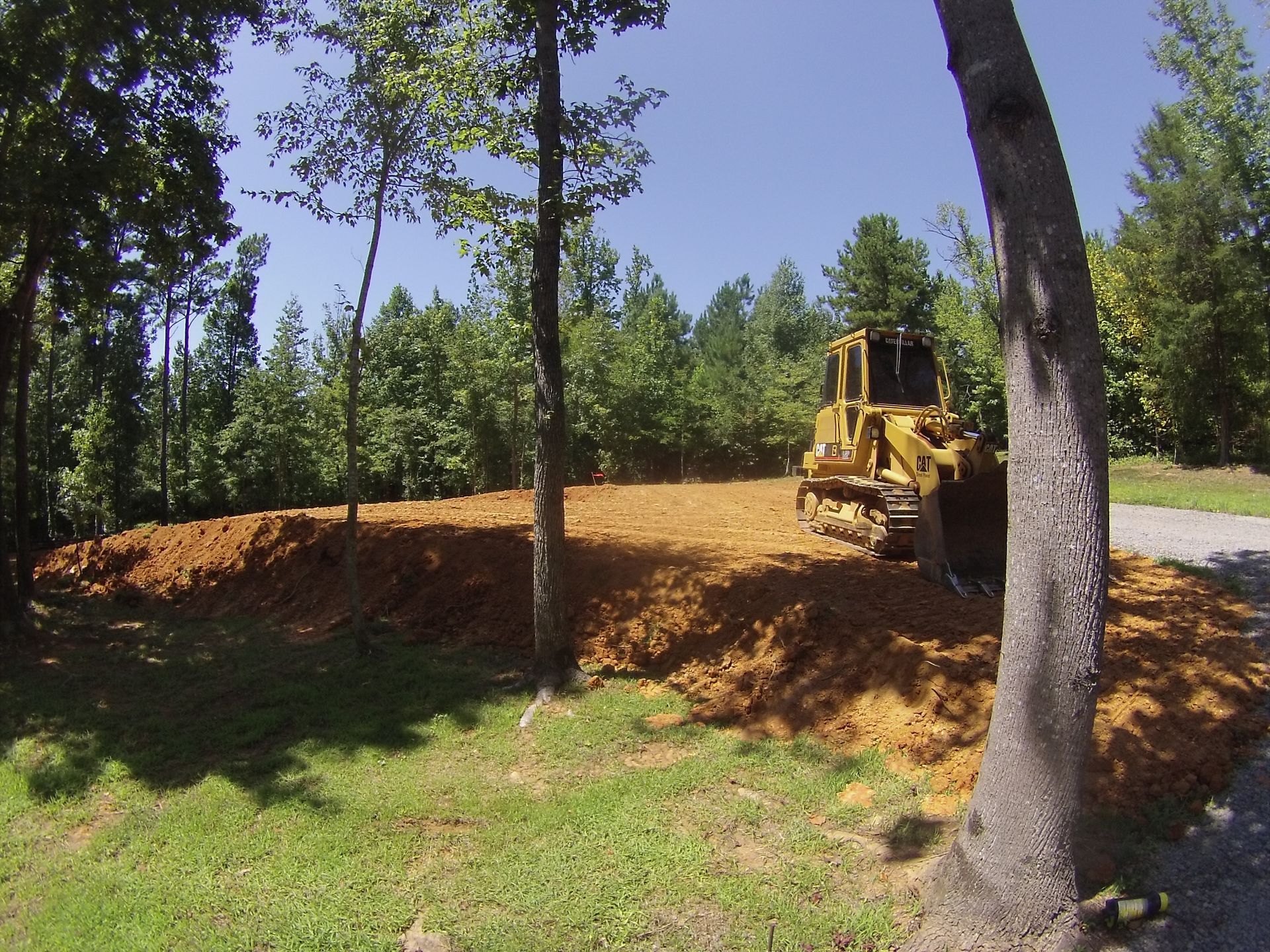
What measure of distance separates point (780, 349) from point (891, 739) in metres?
47.8

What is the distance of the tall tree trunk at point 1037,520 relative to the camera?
3041 millimetres

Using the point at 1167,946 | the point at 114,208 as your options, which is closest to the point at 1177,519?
the point at 1167,946

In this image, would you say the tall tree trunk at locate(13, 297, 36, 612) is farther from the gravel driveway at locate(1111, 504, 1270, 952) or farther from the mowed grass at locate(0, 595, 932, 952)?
the gravel driveway at locate(1111, 504, 1270, 952)

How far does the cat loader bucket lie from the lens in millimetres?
7684

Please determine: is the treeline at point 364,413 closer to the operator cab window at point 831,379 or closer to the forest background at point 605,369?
the forest background at point 605,369

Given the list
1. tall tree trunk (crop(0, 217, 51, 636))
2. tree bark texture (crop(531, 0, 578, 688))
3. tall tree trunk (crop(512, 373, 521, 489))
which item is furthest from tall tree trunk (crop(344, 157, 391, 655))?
tall tree trunk (crop(512, 373, 521, 489))

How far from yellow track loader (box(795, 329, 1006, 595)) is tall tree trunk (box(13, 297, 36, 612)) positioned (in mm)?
11095

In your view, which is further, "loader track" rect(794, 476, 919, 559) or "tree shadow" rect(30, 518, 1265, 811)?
"loader track" rect(794, 476, 919, 559)

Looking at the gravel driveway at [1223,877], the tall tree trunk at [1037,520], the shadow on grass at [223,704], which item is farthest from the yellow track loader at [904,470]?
the shadow on grass at [223,704]

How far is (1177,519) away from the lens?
40.7ft

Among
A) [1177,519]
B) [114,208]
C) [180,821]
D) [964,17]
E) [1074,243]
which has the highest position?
[114,208]

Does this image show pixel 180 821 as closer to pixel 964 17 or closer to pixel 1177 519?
pixel 964 17

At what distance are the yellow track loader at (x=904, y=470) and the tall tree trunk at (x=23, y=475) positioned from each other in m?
11.1

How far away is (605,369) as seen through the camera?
3219 cm
